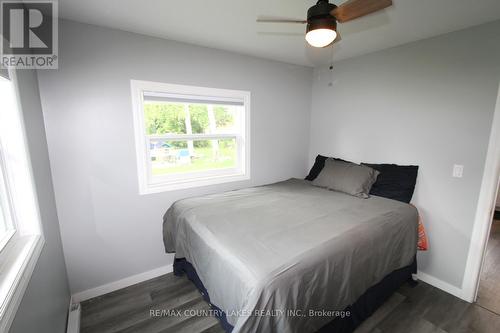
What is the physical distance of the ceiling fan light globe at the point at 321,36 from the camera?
121 cm

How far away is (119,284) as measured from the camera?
6.98 feet

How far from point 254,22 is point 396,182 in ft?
6.58

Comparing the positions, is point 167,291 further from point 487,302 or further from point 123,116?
point 487,302

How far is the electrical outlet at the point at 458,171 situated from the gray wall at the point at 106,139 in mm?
2226

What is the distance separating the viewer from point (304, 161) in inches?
132

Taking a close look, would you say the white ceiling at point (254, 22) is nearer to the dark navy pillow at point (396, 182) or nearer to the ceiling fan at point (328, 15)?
the ceiling fan at point (328, 15)

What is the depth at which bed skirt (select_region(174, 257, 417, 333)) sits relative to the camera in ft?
4.83

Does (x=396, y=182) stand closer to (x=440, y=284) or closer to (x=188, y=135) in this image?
(x=440, y=284)

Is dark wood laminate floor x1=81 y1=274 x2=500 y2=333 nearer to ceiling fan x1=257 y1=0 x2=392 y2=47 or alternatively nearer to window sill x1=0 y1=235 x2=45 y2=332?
window sill x1=0 y1=235 x2=45 y2=332

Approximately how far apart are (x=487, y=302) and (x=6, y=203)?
11.6ft

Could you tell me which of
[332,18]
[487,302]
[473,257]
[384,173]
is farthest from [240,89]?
[487,302]

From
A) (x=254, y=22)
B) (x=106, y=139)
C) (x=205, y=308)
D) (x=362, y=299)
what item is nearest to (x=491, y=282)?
(x=362, y=299)

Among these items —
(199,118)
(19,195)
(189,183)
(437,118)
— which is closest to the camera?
(19,195)

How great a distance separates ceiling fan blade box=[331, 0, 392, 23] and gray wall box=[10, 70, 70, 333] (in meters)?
1.78
